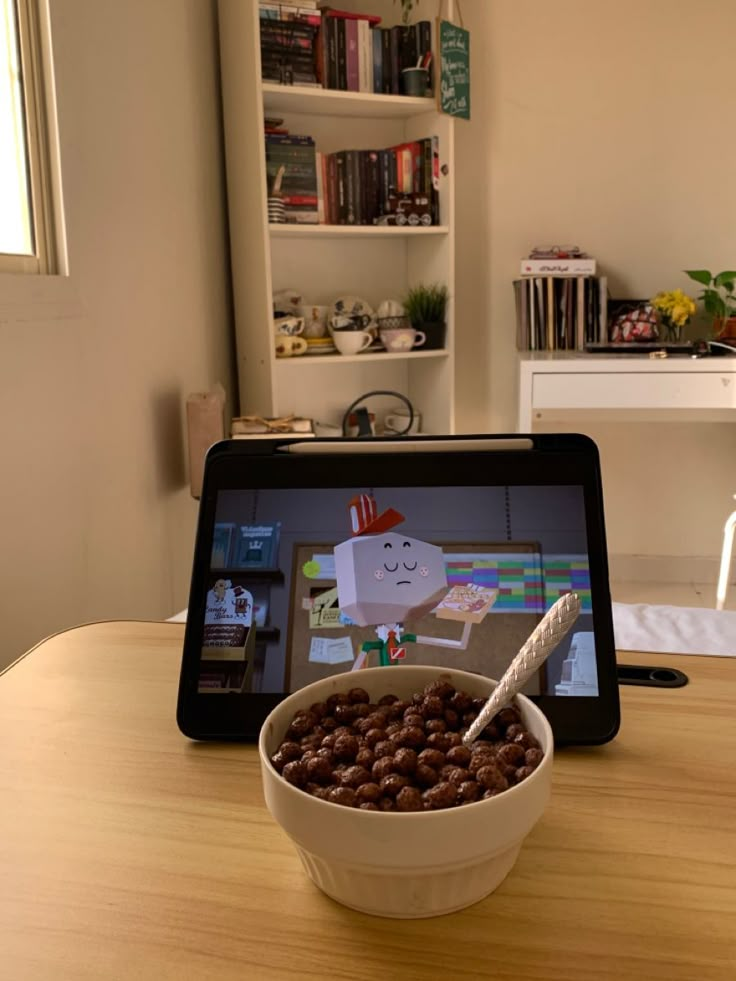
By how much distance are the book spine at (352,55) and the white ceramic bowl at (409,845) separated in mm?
2479

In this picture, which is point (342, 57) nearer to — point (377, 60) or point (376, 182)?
point (377, 60)

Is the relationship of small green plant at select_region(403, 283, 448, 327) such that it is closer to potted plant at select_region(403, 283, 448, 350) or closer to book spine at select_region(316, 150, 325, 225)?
potted plant at select_region(403, 283, 448, 350)

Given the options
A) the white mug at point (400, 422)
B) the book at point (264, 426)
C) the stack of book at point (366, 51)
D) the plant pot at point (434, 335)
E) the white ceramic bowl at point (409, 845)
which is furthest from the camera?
the white mug at point (400, 422)

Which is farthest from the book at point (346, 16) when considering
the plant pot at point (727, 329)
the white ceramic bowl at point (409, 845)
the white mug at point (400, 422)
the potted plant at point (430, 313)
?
the white ceramic bowl at point (409, 845)

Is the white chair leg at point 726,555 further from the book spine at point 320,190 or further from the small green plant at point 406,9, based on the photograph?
the small green plant at point 406,9

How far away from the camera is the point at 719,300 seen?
9.27ft

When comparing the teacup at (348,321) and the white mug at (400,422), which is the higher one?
the teacup at (348,321)

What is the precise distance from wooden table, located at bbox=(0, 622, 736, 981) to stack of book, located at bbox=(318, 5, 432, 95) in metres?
2.30

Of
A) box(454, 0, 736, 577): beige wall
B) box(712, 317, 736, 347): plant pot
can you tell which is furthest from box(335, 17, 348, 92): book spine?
box(712, 317, 736, 347): plant pot

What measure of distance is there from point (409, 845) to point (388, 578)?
263 mm

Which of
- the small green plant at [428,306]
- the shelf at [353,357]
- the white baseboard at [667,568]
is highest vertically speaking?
the small green plant at [428,306]

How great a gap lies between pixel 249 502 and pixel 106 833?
10.4 inches

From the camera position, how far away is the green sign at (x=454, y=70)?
2.69 m

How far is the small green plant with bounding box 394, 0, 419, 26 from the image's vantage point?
2.84m
